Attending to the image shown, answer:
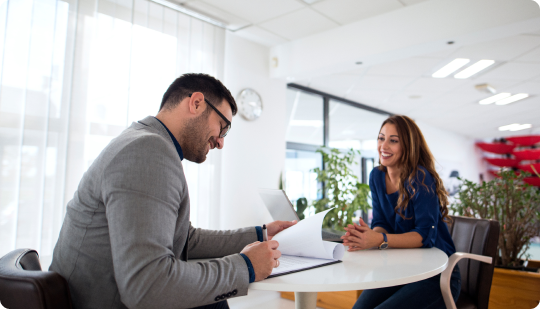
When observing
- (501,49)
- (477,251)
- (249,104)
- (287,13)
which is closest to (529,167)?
(501,49)

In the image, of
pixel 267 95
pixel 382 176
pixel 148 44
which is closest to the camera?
pixel 382 176

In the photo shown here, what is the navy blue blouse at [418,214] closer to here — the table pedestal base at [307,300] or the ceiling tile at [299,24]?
the table pedestal base at [307,300]

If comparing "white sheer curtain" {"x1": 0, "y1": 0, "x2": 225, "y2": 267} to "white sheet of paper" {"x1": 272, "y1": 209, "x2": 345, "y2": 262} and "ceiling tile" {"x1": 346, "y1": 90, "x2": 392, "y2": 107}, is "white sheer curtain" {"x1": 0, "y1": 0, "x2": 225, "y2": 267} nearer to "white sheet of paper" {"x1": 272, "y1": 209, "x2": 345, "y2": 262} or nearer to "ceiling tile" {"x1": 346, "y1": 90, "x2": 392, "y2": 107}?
"white sheet of paper" {"x1": 272, "y1": 209, "x2": 345, "y2": 262}

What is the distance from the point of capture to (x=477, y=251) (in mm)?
1897

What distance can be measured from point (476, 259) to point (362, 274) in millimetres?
1013

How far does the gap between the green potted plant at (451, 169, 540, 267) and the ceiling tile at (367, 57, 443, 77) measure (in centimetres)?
166

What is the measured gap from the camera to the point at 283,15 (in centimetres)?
336

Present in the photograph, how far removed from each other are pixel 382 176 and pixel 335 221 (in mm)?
2553

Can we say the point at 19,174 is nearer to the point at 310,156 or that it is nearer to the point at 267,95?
the point at 267,95

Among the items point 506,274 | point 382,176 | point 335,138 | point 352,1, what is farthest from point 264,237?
point 335,138

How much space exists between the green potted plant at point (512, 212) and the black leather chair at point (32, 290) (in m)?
3.39

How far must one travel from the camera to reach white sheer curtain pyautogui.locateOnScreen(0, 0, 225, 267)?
228cm

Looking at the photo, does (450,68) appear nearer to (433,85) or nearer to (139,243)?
(433,85)

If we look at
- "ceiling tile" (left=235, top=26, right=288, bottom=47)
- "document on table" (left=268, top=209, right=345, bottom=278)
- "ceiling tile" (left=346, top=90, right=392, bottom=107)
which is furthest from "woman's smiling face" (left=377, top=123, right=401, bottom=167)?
"ceiling tile" (left=346, top=90, right=392, bottom=107)
